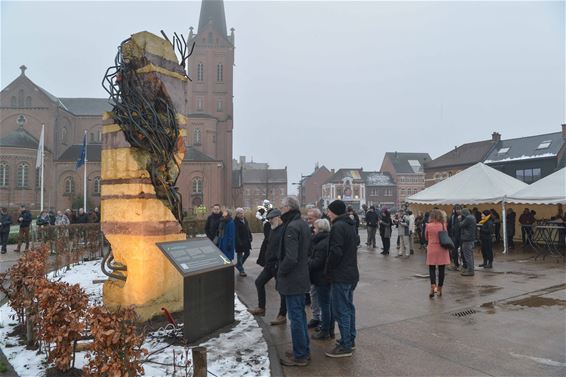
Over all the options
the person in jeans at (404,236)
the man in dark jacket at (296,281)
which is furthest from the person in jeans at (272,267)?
the person in jeans at (404,236)

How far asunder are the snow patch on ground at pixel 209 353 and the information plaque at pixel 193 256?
93cm

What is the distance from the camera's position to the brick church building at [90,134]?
4703 cm

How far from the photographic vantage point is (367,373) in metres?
4.23

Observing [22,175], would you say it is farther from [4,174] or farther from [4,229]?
[4,229]

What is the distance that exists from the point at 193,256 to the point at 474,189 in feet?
47.1

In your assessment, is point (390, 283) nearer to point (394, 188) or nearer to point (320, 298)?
point (320, 298)

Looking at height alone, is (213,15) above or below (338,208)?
above

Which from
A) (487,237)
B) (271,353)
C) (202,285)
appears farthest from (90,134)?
(271,353)

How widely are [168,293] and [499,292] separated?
6.53m

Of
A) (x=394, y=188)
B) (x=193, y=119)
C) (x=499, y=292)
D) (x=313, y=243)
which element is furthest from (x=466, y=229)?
(x=394, y=188)

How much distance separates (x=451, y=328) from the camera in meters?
5.79

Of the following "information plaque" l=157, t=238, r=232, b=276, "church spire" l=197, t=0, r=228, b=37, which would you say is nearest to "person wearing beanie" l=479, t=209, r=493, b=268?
"information plaque" l=157, t=238, r=232, b=276

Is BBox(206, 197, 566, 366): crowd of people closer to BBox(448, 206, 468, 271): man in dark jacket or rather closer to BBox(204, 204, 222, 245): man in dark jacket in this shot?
BBox(204, 204, 222, 245): man in dark jacket

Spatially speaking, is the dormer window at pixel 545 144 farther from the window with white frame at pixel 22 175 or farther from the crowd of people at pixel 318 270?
the window with white frame at pixel 22 175
